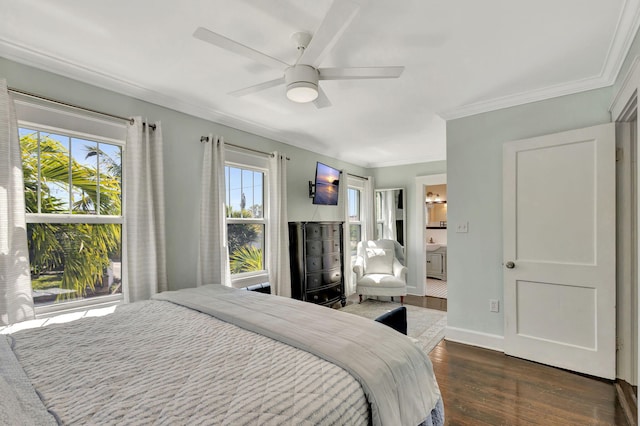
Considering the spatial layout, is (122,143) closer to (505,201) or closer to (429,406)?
(429,406)

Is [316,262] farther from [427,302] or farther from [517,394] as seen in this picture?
[517,394]

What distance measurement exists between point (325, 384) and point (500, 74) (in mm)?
2652

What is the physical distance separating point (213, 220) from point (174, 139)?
85 cm

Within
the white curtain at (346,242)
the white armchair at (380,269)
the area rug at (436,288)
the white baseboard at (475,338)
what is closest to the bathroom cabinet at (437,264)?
the area rug at (436,288)

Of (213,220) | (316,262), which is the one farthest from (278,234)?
(213,220)

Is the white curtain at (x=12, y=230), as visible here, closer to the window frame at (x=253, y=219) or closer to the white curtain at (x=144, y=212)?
the white curtain at (x=144, y=212)

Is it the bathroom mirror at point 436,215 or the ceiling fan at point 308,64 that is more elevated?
the ceiling fan at point 308,64

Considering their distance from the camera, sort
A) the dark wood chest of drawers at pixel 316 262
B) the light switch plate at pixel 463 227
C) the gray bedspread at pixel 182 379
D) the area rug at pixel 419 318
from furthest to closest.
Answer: the dark wood chest of drawers at pixel 316 262
the area rug at pixel 419 318
the light switch plate at pixel 463 227
the gray bedspread at pixel 182 379

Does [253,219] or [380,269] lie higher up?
[253,219]

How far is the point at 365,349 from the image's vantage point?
1273mm

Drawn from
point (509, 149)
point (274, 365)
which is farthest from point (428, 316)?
point (274, 365)

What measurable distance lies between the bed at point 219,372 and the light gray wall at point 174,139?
1187 mm

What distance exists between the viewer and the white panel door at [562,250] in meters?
2.41

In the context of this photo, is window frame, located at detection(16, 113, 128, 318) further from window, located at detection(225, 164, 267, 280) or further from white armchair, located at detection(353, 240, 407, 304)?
white armchair, located at detection(353, 240, 407, 304)
